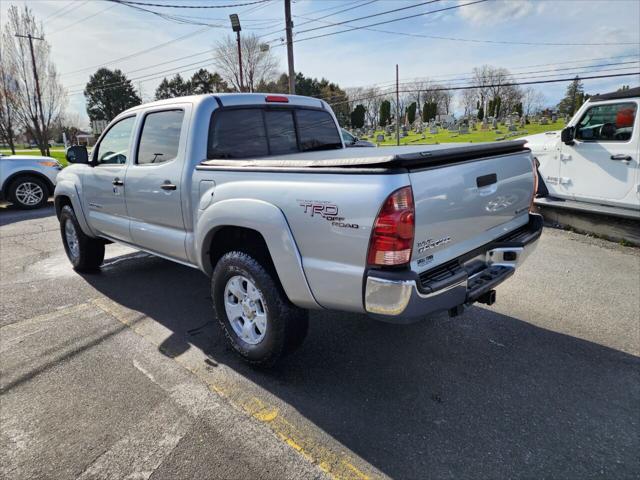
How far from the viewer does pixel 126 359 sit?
3361 mm

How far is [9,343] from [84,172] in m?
2.13

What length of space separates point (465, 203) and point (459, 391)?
1271 mm

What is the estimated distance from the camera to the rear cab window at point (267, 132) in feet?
11.6

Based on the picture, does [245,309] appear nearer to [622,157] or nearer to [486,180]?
[486,180]

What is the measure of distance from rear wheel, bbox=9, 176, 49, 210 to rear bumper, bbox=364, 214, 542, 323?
11.4 metres

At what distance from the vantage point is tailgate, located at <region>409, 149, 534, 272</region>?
2.32 meters

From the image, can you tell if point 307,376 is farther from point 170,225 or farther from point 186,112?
point 186,112

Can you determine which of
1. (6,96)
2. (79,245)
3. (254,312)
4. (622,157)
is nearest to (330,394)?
(254,312)

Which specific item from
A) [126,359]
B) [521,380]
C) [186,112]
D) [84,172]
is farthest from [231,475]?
[84,172]

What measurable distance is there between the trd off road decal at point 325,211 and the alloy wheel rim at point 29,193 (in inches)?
431

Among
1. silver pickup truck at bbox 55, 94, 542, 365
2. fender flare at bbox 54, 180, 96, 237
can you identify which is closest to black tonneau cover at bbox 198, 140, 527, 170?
silver pickup truck at bbox 55, 94, 542, 365

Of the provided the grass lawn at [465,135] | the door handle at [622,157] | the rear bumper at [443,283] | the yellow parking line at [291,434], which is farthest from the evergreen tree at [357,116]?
the yellow parking line at [291,434]

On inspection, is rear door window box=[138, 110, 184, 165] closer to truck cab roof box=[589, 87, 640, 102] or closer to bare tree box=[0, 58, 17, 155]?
truck cab roof box=[589, 87, 640, 102]

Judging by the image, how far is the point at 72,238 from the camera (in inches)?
223
